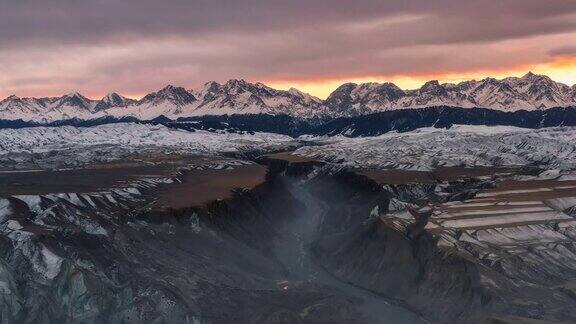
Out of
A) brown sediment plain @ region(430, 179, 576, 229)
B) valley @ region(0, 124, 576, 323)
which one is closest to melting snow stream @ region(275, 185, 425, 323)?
valley @ region(0, 124, 576, 323)

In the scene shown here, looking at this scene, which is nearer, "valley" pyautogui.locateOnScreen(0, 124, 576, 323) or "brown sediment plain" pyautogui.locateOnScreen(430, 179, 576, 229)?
"valley" pyautogui.locateOnScreen(0, 124, 576, 323)

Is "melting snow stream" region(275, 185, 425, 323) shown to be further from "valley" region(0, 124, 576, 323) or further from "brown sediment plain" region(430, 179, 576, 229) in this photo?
"brown sediment plain" region(430, 179, 576, 229)

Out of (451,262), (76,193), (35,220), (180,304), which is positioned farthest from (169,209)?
(451,262)

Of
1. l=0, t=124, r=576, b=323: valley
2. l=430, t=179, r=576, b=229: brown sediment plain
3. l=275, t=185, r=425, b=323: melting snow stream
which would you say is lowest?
l=275, t=185, r=425, b=323: melting snow stream

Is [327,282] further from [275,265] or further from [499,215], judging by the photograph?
[499,215]

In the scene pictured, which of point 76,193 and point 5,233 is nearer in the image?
point 5,233

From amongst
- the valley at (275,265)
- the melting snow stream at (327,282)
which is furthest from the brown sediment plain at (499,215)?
the melting snow stream at (327,282)

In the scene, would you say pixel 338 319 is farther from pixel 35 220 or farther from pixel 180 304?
pixel 35 220

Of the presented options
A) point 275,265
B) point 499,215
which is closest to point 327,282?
point 275,265

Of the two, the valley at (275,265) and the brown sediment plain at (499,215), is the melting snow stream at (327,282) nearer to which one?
the valley at (275,265)

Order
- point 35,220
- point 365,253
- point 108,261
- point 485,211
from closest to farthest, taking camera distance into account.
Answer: point 108,261 < point 35,220 < point 365,253 < point 485,211

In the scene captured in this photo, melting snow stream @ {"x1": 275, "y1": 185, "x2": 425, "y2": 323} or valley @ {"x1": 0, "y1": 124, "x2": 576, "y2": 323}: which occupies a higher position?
valley @ {"x1": 0, "y1": 124, "x2": 576, "y2": 323}
